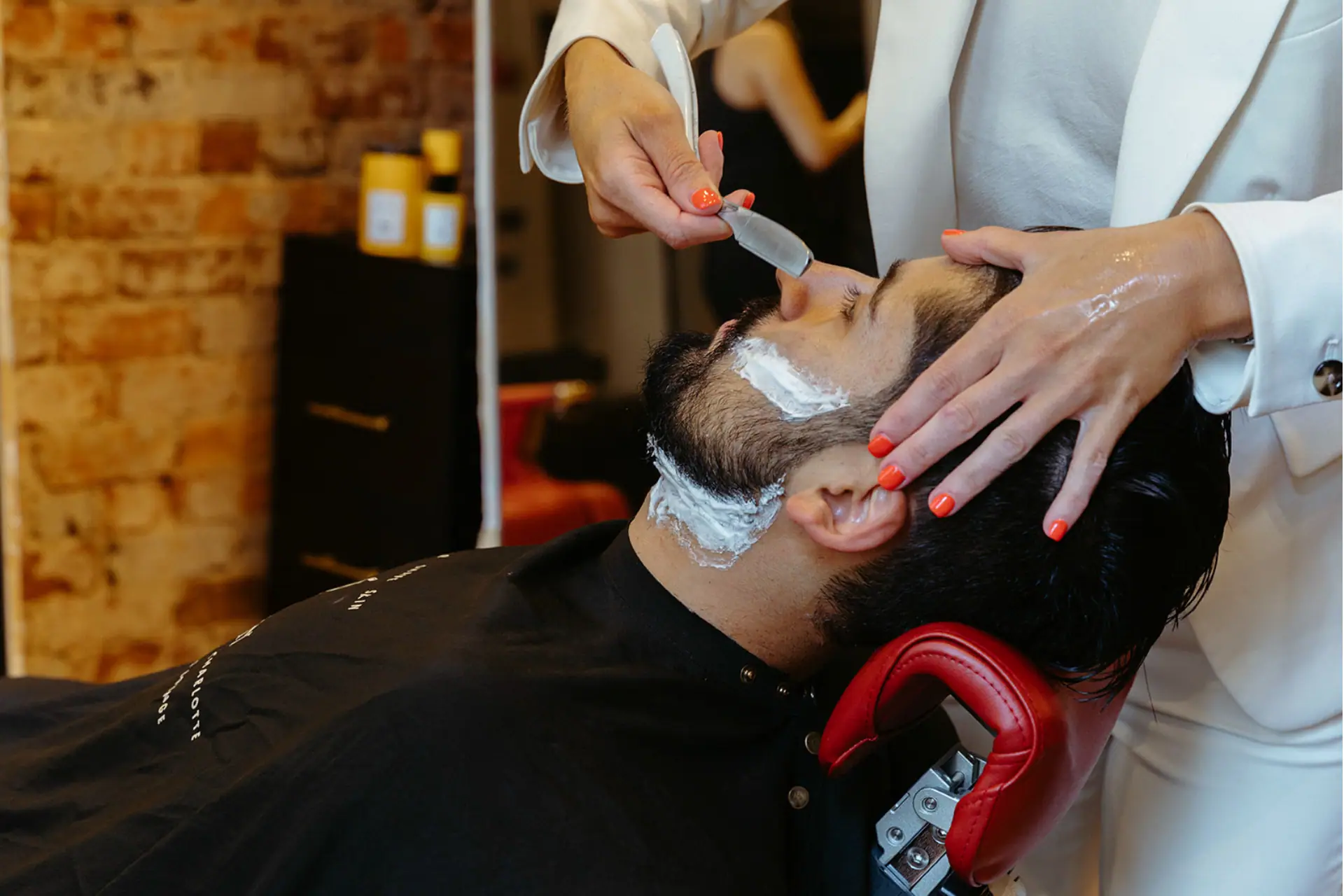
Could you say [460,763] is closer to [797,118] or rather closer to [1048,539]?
[1048,539]

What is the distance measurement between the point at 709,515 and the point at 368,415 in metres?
1.64

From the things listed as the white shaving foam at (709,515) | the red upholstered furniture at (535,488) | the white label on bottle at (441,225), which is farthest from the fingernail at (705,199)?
the white label on bottle at (441,225)

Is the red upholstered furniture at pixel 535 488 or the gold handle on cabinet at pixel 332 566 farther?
the gold handle on cabinet at pixel 332 566

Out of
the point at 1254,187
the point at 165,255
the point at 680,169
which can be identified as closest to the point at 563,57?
the point at 680,169

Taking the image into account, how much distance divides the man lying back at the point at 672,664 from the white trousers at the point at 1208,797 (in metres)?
0.20

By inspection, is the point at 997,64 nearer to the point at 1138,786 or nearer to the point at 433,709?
the point at 1138,786

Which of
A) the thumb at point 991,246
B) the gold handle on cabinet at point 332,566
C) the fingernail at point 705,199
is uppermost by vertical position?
the fingernail at point 705,199

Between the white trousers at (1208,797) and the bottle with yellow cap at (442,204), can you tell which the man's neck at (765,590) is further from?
the bottle with yellow cap at (442,204)

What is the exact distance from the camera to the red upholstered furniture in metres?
2.56

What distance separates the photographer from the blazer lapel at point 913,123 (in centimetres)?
135

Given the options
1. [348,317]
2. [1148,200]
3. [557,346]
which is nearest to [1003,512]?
[1148,200]

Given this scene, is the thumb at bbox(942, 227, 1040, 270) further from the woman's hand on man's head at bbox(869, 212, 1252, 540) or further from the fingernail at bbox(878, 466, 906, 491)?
the fingernail at bbox(878, 466, 906, 491)

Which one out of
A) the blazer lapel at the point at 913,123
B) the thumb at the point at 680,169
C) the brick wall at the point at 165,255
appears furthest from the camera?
the brick wall at the point at 165,255

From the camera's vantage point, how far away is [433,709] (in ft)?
3.58
